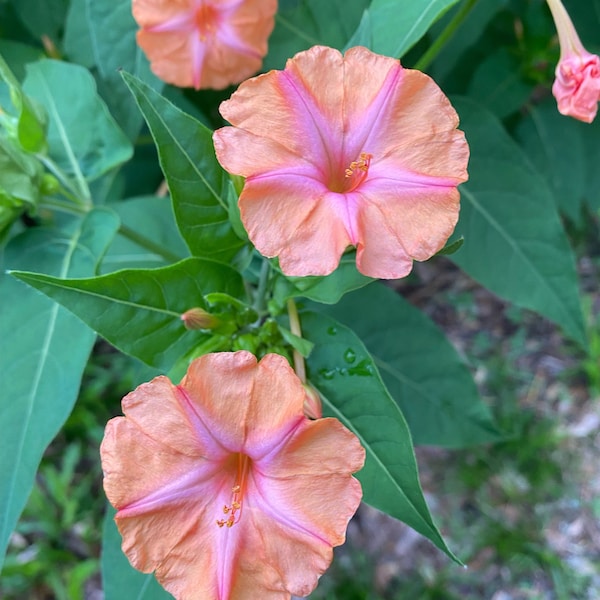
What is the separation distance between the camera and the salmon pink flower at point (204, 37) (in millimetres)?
1097

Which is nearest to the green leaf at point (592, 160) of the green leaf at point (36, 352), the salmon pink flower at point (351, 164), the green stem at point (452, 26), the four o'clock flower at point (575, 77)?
the green stem at point (452, 26)

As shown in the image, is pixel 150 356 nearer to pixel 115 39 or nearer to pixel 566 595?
pixel 115 39

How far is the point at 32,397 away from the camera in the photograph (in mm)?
1060

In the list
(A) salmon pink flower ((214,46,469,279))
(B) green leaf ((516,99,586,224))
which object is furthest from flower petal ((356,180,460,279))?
(B) green leaf ((516,99,586,224))

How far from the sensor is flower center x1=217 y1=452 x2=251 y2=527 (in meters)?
0.80

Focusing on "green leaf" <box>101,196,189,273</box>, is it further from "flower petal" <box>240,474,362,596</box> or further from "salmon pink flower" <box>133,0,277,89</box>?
"flower petal" <box>240,474,362,596</box>

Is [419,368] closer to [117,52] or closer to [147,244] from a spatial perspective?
[147,244]

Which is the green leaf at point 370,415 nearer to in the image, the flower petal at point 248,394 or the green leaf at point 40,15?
the flower petal at point 248,394

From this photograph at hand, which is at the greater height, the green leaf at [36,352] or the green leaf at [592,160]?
the green leaf at [592,160]

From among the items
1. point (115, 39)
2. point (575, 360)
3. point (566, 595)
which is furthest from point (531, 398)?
point (115, 39)

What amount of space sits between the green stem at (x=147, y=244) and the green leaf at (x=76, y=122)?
11cm

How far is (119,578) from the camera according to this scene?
1.07 m

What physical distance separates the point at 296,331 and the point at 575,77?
0.55 m

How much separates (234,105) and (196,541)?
0.54m
